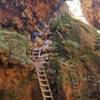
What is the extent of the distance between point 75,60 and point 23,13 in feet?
14.7

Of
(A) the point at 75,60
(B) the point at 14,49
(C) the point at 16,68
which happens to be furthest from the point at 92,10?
(C) the point at 16,68

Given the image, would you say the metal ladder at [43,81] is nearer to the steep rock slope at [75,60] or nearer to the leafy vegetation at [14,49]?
the steep rock slope at [75,60]

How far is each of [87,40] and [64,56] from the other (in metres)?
1.66

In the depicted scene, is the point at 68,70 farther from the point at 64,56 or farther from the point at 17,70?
the point at 17,70

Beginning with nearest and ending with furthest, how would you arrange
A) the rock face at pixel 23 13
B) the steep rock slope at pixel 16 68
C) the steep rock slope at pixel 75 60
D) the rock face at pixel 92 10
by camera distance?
the steep rock slope at pixel 16 68, the steep rock slope at pixel 75 60, the rock face at pixel 23 13, the rock face at pixel 92 10

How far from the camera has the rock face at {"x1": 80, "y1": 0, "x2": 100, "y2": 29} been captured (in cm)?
2153

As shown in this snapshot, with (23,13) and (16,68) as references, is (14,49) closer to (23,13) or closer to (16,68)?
(16,68)

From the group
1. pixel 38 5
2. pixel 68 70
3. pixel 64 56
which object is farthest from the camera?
pixel 38 5

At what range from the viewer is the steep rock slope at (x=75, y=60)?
38.0 ft

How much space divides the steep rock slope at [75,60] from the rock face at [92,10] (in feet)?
22.3

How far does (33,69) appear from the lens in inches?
453

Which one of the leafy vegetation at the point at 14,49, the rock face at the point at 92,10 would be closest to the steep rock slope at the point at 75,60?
the leafy vegetation at the point at 14,49

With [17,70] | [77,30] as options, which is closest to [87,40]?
[77,30]

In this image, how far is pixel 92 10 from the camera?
22.0 metres
